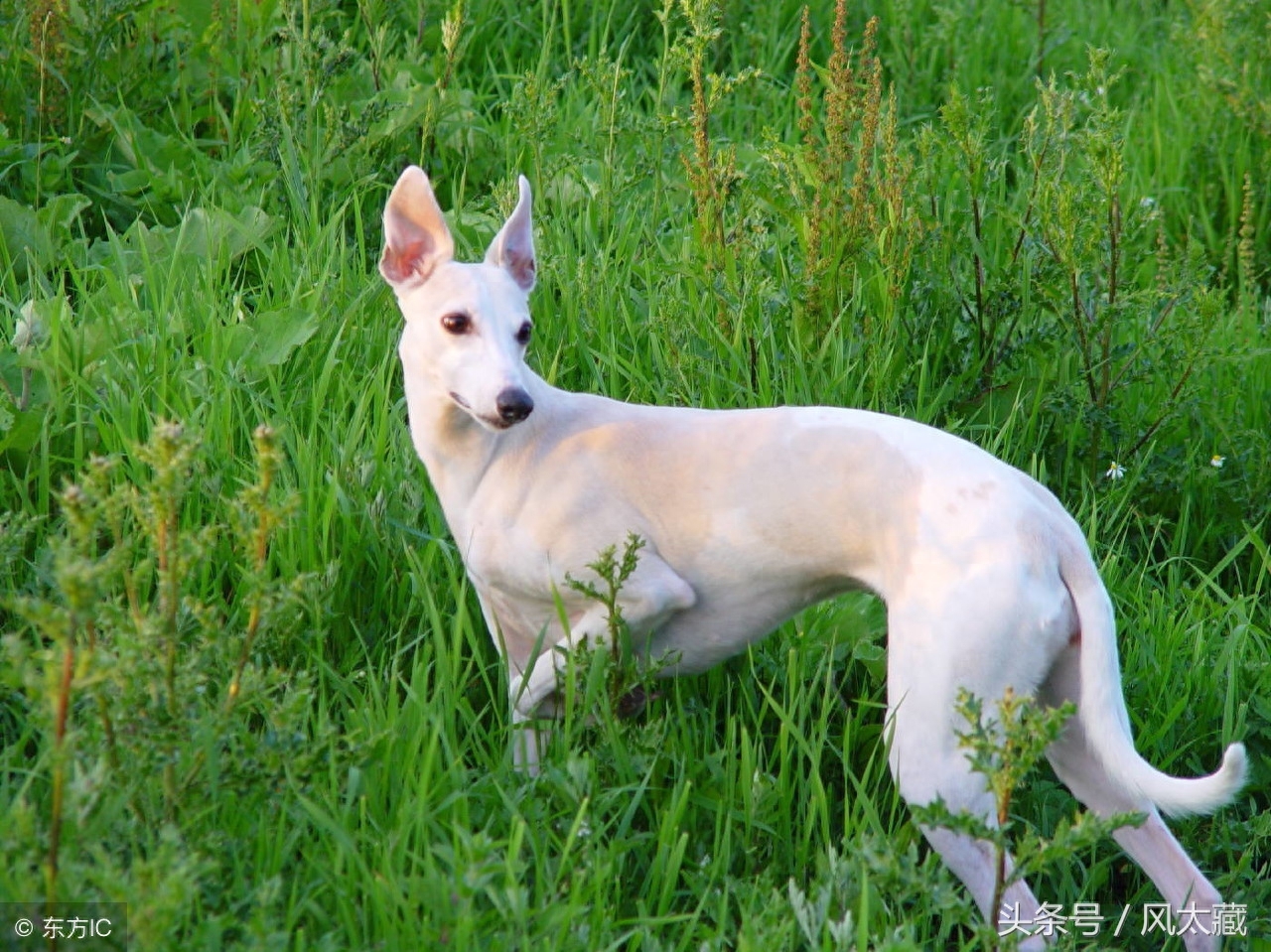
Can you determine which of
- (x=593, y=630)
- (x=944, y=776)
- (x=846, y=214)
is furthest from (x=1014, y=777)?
(x=846, y=214)

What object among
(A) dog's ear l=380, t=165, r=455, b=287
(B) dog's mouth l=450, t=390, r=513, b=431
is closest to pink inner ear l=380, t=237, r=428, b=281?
(A) dog's ear l=380, t=165, r=455, b=287

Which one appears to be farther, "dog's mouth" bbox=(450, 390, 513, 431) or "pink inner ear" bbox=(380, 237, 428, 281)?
"pink inner ear" bbox=(380, 237, 428, 281)

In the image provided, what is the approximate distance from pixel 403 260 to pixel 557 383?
95cm

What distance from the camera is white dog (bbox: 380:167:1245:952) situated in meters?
2.74

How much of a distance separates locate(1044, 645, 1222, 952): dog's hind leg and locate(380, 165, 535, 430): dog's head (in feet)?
4.15

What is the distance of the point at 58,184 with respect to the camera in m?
4.79

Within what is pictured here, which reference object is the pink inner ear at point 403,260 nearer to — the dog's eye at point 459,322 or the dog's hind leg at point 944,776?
the dog's eye at point 459,322

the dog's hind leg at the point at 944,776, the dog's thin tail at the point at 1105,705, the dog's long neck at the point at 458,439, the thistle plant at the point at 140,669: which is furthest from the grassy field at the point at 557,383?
the dog's thin tail at the point at 1105,705

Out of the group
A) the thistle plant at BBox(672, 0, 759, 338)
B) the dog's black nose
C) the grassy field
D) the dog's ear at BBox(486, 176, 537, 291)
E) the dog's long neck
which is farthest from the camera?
the thistle plant at BBox(672, 0, 759, 338)

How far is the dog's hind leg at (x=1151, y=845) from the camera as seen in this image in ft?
9.84

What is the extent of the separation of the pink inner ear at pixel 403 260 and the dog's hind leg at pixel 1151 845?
1.64 meters

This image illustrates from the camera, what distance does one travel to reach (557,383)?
415 cm

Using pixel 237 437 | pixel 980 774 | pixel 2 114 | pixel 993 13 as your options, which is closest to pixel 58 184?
pixel 2 114

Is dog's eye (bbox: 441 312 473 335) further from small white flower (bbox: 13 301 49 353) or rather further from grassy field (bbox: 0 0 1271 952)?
small white flower (bbox: 13 301 49 353)
